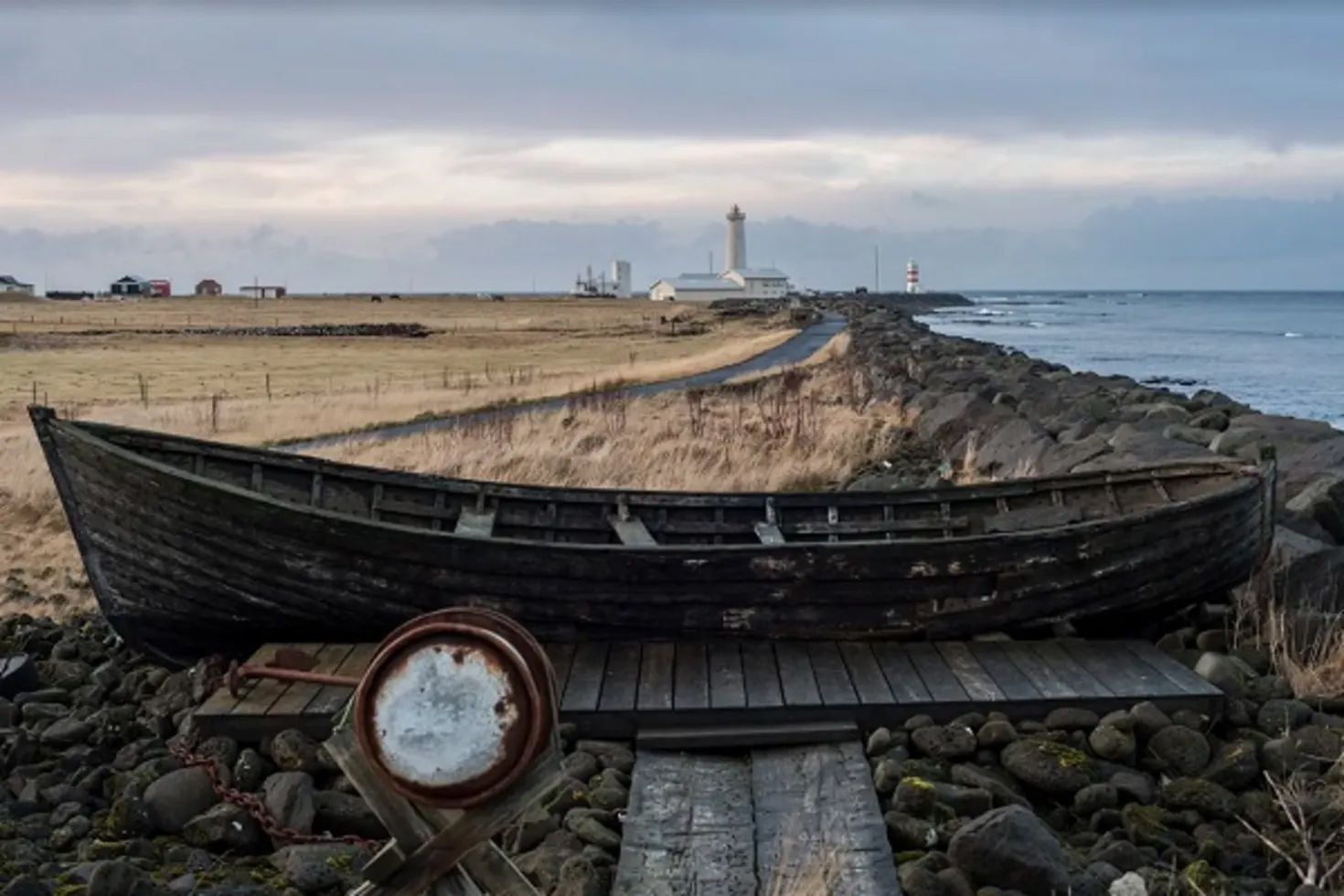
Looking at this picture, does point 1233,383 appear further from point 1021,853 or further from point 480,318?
point 480,318

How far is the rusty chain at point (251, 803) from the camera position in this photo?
5.73m

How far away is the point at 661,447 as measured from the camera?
1702 centimetres

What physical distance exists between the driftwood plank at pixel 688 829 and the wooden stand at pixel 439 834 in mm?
2090

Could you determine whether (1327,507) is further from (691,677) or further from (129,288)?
(129,288)

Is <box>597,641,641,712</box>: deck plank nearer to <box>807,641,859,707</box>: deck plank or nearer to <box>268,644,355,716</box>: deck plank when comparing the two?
<box>807,641,859,707</box>: deck plank

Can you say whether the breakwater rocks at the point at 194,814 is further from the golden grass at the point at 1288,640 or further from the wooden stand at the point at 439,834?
the golden grass at the point at 1288,640

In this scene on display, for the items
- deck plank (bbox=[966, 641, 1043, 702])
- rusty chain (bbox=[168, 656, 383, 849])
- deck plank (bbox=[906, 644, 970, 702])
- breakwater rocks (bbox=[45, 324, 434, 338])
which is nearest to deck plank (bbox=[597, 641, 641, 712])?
rusty chain (bbox=[168, 656, 383, 849])

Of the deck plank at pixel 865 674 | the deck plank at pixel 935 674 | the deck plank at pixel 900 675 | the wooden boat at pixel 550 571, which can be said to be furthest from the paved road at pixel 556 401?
the deck plank at pixel 935 674

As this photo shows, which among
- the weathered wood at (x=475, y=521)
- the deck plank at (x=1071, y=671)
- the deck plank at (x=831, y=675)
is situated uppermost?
the weathered wood at (x=475, y=521)

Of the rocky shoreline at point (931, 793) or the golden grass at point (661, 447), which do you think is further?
the golden grass at point (661, 447)

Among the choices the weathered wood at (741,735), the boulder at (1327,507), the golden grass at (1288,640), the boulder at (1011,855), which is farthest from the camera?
the boulder at (1327,507)

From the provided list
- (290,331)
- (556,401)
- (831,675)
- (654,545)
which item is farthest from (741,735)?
(290,331)

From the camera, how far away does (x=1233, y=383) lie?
133 feet

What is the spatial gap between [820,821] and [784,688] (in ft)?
4.58
